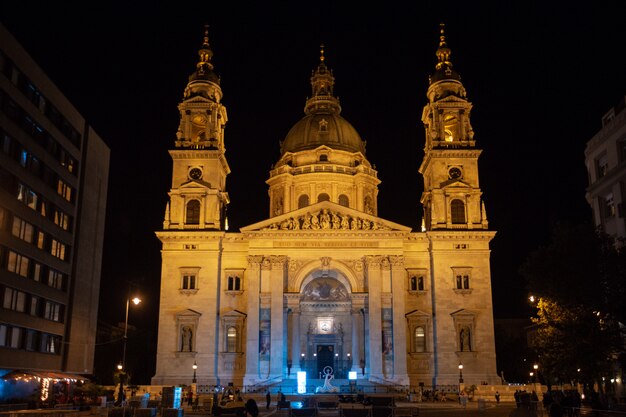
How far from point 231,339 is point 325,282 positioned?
1066cm

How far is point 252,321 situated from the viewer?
6081cm

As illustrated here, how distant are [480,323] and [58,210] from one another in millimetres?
37127

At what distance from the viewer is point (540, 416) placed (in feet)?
107

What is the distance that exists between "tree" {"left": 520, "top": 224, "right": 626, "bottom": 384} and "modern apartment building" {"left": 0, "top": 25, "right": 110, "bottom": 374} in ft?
104

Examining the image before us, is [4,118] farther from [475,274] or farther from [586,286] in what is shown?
[475,274]

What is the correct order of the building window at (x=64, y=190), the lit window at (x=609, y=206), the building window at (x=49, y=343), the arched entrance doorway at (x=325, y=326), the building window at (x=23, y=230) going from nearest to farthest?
the lit window at (x=609, y=206)
the building window at (x=23, y=230)
the building window at (x=49, y=343)
the building window at (x=64, y=190)
the arched entrance doorway at (x=325, y=326)

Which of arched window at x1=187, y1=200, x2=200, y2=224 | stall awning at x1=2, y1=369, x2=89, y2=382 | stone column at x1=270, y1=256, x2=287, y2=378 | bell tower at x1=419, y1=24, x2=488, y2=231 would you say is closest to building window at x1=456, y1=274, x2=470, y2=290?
bell tower at x1=419, y1=24, x2=488, y2=231

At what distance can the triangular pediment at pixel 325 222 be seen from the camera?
63.7 meters

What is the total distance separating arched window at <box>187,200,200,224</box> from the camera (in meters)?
65.8

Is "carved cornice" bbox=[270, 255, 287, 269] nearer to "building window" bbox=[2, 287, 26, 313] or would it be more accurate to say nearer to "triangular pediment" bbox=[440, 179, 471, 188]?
"triangular pediment" bbox=[440, 179, 471, 188]

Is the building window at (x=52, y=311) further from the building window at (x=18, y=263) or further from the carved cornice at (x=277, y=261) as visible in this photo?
the carved cornice at (x=277, y=261)

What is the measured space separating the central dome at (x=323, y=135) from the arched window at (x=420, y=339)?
25.1 meters

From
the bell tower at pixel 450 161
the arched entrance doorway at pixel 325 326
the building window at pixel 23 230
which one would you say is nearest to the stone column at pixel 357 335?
the arched entrance doorway at pixel 325 326

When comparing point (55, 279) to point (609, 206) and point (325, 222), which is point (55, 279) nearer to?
point (325, 222)
